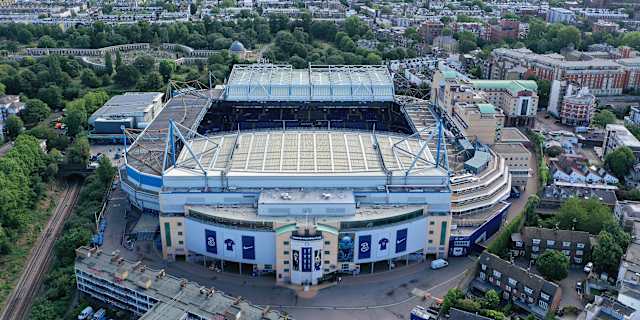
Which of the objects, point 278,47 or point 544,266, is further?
point 278,47

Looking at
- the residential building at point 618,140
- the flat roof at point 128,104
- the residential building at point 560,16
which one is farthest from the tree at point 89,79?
the residential building at point 560,16

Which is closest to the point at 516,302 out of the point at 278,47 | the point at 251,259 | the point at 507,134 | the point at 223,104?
the point at 251,259

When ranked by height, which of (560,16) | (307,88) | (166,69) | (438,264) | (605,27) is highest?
(560,16)

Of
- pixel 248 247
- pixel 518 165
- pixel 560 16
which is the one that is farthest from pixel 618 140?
pixel 560 16

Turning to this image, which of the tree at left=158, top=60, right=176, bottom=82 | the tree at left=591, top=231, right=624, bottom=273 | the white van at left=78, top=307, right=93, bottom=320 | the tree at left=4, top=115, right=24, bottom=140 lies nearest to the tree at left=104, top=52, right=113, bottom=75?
the tree at left=158, top=60, right=176, bottom=82

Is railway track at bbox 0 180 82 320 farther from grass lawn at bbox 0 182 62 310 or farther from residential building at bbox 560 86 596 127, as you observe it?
residential building at bbox 560 86 596 127

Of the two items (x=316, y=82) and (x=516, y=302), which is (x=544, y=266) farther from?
(x=316, y=82)

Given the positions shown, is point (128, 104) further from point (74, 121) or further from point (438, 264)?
point (438, 264)
